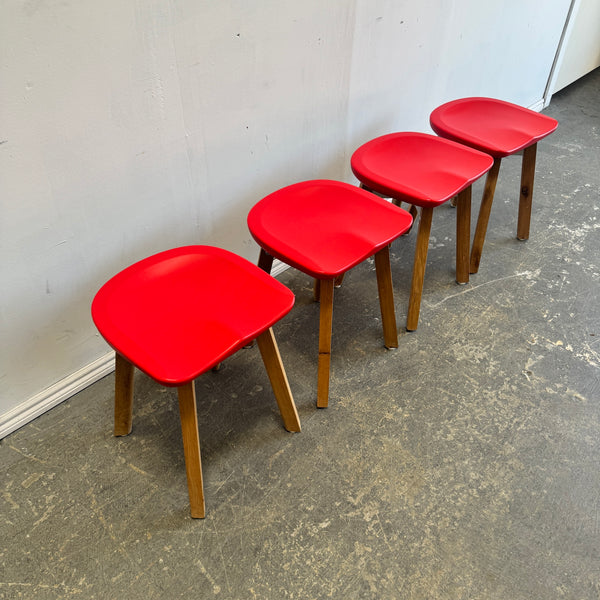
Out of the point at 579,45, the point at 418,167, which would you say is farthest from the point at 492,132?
the point at 579,45

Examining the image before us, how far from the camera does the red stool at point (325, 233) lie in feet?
4.64

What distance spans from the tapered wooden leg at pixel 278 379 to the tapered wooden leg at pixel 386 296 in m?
0.41

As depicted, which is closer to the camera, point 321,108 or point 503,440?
point 503,440

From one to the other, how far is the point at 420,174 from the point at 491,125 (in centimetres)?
51

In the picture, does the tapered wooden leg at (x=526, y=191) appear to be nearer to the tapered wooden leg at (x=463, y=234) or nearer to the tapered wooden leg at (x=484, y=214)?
the tapered wooden leg at (x=484, y=214)

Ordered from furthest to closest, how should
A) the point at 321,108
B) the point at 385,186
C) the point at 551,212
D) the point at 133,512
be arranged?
the point at 551,212 → the point at 321,108 → the point at 385,186 → the point at 133,512

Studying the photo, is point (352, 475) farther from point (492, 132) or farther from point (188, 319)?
point (492, 132)

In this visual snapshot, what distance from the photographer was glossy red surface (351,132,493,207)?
5.42 feet

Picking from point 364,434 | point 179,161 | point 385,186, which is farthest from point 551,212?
point 179,161

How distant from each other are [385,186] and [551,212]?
117cm

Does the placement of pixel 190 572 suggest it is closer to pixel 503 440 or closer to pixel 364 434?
pixel 364 434

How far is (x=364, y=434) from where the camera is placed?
154cm

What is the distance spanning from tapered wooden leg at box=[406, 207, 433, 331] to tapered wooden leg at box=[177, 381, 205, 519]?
2.83 feet

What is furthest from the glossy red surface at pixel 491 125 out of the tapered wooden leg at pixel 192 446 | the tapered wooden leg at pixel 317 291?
the tapered wooden leg at pixel 192 446
